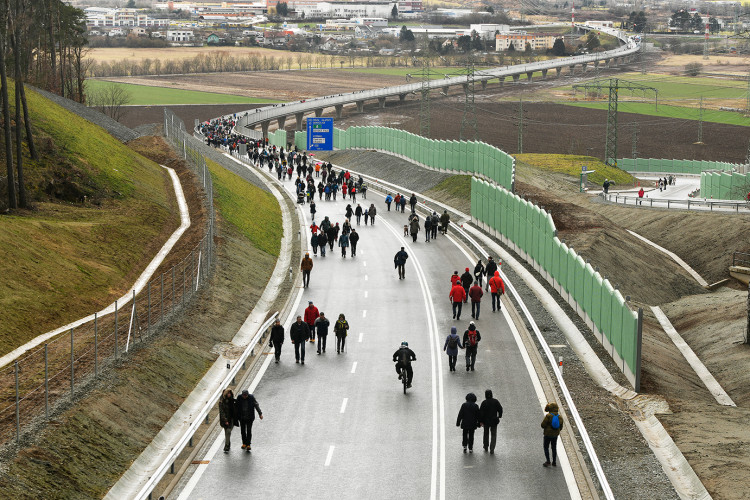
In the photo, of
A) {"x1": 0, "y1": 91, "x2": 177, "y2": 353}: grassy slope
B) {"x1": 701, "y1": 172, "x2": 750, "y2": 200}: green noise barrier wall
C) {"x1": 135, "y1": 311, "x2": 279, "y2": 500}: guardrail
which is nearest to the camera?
{"x1": 135, "y1": 311, "x2": 279, "y2": 500}: guardrail

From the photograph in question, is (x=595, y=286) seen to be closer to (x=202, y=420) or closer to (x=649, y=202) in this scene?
(x=202, y=420)

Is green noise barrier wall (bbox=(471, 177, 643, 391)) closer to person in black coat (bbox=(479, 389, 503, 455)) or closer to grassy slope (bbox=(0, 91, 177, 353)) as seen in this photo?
person in black coat (bbox=(479, 389, 503, 455))

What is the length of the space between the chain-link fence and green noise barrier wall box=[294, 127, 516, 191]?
87.6ft

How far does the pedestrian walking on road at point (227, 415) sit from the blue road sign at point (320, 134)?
244ft

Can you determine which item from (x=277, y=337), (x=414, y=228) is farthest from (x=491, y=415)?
(x=414, y=228)

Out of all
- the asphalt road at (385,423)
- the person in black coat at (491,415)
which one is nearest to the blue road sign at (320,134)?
the asphalt road at (385,423)

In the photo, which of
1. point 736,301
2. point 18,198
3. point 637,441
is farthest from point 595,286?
point 18,198

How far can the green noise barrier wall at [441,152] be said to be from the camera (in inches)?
2410

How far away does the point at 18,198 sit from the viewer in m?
42.2

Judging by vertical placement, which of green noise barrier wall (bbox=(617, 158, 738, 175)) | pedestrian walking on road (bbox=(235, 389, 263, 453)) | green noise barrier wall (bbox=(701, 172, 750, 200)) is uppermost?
pedestrian walking on road (bbox=(235, 389, 263, 453))

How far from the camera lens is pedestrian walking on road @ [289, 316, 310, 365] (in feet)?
92.8

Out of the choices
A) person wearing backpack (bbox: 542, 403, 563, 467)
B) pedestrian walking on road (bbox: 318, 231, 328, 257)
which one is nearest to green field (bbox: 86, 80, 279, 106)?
pedestrian walking on road (bbox: 318, 231, 328, 257)

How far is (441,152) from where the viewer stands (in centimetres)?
7181

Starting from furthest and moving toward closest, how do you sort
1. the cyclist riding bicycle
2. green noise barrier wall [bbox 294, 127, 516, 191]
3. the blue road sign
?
the blue road sign
green noise barrier wall [bbox 294, 127, 516, 191]
the cyclist riding bicycle
